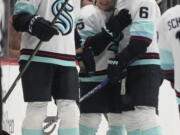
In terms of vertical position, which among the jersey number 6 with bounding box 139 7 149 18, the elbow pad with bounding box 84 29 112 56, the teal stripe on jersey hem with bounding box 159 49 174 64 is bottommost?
the teal stripe on jersey hem with bounding box 159 49 174 64

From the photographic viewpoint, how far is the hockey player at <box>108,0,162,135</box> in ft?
7.30

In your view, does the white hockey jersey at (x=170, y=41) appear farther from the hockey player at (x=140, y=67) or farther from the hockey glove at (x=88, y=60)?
the hockey glove at (x=88, y=60)

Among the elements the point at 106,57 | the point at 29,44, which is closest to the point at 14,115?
the point at 106,57

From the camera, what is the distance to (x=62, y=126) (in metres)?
1.99

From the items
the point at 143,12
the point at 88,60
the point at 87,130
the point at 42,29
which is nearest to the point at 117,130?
the point at 87,130

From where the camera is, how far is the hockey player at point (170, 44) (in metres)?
2.09

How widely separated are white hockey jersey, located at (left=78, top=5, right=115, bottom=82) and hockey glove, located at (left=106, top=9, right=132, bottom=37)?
0.13m

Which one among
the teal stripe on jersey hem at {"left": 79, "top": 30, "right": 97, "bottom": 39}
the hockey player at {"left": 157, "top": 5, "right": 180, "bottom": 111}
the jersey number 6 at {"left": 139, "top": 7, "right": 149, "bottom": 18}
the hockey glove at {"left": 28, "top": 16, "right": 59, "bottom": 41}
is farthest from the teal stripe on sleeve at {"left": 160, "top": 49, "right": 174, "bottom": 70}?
the hockey glove at {"left": 28, "top": 16, "right": 59, "bottom": 41}

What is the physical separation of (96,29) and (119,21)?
0.69 ft

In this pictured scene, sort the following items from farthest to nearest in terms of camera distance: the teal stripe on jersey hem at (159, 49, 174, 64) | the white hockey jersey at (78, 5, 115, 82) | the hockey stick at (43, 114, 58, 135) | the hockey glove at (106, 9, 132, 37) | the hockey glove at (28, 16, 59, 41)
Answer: the hockey stick at (43, 114, 58, 135), the white hockey jersey at (78, 5, 115, 82), the hockey glove at (106, 9, 132, 37), the teal stripe on jersey hem at (159, 49, 174, 64), the hockey glove at (28, 16, 59, 41)

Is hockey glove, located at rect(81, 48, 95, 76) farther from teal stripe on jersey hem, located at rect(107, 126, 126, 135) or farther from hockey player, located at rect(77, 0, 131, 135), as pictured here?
teal stripe on jersey hem, located at rect(107, 126, 126, 135)

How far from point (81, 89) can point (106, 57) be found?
8.4 inches

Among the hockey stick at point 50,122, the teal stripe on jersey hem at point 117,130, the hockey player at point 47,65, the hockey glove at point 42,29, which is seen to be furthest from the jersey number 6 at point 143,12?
the hockey stick at point 50,122

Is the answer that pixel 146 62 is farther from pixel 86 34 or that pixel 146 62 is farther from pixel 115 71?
pixel 86 34
